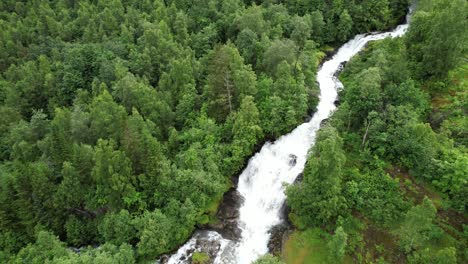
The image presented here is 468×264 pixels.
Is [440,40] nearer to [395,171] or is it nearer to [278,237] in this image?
[395,171]

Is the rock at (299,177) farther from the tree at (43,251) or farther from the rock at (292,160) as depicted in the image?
the tree at (43,251)

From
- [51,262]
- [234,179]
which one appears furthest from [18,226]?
[234,179]

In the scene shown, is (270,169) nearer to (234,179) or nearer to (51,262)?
(234,179)

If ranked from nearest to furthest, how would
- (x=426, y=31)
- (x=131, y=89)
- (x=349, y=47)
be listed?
(x=131, y=89)
(x=426, y=31)
(x=349, y=47)

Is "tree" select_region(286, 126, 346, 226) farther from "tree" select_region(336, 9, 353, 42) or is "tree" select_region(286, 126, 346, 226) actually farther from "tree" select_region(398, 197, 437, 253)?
"tree" select_region(336, 9, 353, 42)

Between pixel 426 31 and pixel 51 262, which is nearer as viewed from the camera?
pixel 51 262

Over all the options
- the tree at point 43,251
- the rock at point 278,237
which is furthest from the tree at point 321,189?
the tree at point 43,251
